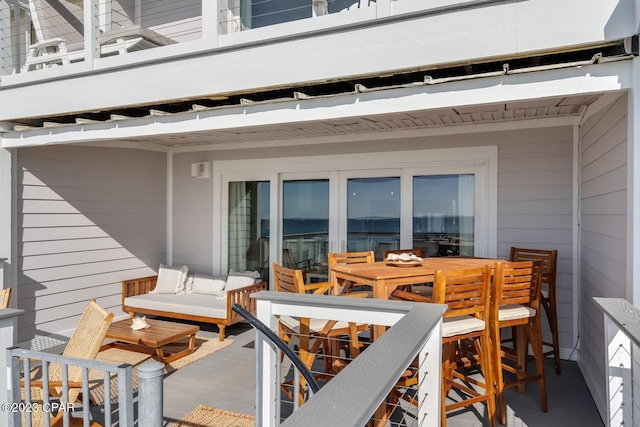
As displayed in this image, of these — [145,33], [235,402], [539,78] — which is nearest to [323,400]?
[539,78]

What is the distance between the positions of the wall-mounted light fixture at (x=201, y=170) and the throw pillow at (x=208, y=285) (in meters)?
1.53

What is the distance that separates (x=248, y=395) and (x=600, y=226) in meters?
3.26

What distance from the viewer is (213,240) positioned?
21.4ft

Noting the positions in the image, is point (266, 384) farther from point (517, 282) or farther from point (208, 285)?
point (208, 285)

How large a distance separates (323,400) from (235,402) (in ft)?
10.0

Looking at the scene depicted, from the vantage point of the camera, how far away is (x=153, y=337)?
4.28 m

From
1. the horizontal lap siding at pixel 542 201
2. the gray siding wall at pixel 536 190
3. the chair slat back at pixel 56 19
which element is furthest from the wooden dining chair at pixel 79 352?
the horizontal lap siding at pixel 542 201

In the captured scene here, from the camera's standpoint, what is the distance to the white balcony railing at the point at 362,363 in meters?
0.87

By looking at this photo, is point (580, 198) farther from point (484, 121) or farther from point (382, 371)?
point (382, 371)

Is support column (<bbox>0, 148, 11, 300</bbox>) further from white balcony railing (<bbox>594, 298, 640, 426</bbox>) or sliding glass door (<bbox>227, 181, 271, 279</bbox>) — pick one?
white balcony railing (<bbox>594, 298, 640, 426</bbox>)

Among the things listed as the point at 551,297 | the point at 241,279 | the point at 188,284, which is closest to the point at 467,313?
the point at 551,297

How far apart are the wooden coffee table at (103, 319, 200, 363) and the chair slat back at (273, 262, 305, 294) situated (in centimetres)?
159

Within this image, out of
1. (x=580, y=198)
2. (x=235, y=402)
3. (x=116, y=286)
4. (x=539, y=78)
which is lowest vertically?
(x=235, y=402)

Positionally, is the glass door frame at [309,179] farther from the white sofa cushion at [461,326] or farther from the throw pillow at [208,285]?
the white sofa cushion at [461,326]
